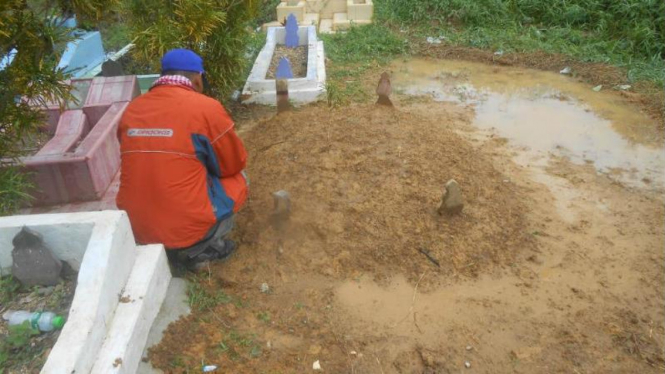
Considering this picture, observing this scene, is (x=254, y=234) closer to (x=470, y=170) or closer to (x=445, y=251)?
(x=445, y=251)

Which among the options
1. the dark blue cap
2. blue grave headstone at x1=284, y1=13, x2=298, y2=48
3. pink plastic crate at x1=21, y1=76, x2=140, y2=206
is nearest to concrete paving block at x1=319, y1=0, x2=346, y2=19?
blue grave headstone at x1=284, y1=13, x2=298, y2=48

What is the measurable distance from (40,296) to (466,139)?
14.1 feet

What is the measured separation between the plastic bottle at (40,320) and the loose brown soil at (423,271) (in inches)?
18.5

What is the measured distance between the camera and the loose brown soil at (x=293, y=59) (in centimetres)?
721

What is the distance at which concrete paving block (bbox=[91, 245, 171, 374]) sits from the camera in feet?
7.04

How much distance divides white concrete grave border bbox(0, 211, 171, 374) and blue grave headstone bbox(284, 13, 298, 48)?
6.30 m

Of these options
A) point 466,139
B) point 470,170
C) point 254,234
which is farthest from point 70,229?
point 466,139

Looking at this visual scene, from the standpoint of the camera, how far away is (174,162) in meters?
2.87

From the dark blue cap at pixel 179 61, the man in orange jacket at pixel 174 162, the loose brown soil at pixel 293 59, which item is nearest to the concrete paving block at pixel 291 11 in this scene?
Answer: the loose brown soil at pixel 293 59

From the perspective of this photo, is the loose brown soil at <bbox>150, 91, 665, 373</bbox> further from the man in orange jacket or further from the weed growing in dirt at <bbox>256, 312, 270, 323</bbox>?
the man in orange jacket

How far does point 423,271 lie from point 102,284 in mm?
2028

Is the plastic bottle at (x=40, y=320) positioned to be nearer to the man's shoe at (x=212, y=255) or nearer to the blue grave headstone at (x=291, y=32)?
the man's shoe at (x=212, y=255)

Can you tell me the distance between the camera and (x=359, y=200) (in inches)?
154

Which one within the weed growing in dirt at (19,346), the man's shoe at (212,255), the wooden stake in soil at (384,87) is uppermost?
the weed growing in dirt at (19,346)
